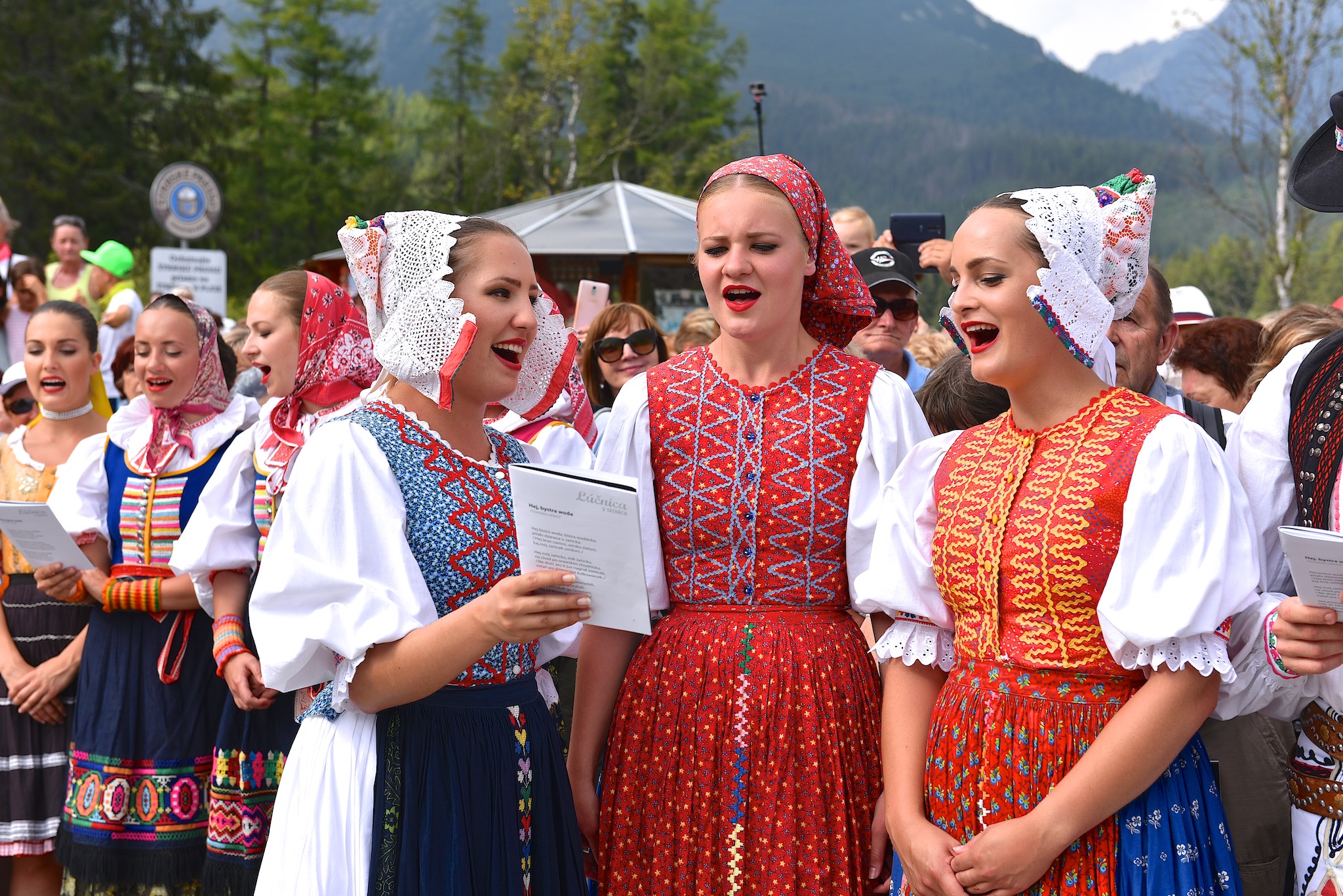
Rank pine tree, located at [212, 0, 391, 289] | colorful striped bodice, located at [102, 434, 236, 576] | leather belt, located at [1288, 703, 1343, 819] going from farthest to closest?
pine tree, located at [212, 0, 391, 289] < colorful striped bodice, located at [102, 434, 236, 576] < leather belt, located at [1288, 703, 1343, 819]

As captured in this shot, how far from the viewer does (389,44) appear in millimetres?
151750

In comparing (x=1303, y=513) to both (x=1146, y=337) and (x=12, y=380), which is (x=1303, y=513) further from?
(x=12, y=380)

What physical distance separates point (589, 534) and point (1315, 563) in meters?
1.07

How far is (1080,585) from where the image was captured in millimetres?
1935

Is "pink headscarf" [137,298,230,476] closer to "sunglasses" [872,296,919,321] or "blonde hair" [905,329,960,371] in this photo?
"sunglasses" [872,296,919,321]

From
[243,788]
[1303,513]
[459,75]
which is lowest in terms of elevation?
[243,788]

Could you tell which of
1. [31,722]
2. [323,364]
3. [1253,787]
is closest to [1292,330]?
[1253,787]

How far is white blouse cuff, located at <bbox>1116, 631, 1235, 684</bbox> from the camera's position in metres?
1.83

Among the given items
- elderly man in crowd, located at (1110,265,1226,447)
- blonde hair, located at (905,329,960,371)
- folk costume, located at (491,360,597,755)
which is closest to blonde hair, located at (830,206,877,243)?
blonde hair, located at (905,329,960,371)

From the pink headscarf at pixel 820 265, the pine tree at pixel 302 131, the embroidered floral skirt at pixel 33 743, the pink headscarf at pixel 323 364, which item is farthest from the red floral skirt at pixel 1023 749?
the pine tree at pixel 302 131

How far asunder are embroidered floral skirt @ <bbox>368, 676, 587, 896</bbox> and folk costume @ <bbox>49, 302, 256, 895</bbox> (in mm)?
1752

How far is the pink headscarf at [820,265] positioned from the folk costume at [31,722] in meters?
2.66

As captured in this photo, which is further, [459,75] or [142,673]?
[459,75]

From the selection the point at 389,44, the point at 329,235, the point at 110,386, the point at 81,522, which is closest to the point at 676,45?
the point at 329,235
